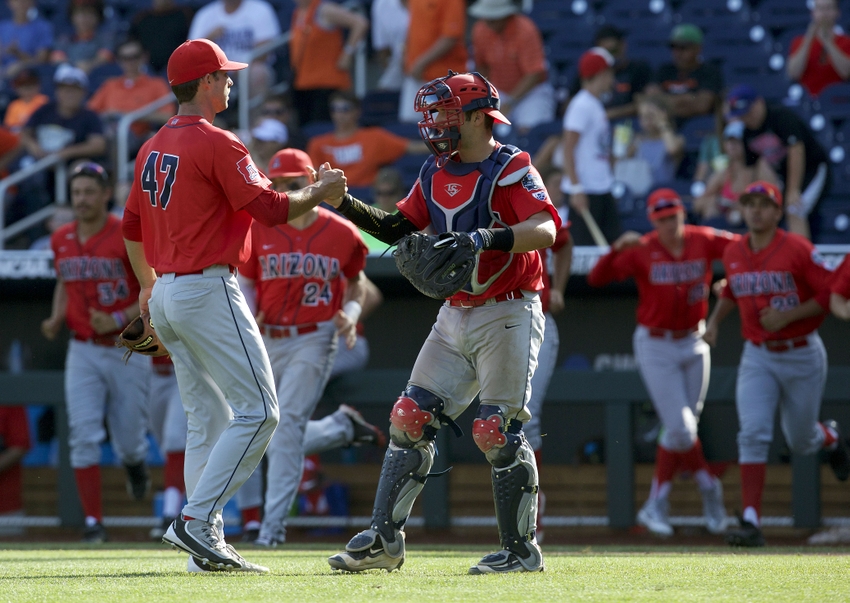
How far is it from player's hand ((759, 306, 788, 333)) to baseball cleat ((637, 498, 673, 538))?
140cm

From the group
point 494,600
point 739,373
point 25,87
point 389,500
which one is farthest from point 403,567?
point 25,87

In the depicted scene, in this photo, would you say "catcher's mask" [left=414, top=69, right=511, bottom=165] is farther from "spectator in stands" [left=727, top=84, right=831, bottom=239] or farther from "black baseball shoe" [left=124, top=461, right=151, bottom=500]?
"spectator in stands" [left=727, top=84, right=831, bottom=239]

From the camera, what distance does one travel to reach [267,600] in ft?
10.8

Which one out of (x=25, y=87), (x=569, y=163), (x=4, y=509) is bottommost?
(x=4, y=509)

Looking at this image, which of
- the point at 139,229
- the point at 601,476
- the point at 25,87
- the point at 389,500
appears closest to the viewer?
the point at 389,500

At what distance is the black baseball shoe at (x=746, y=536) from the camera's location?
6445 mm

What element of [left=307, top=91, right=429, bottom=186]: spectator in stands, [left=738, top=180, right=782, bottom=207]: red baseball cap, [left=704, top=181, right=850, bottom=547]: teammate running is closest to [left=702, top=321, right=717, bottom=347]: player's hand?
[left=704, top=181, right=850, bottom=547]: teammate running

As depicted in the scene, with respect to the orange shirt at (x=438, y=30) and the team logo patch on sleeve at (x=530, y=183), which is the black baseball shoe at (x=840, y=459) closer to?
the team logo patch on sleeve at (x=530, y=183)

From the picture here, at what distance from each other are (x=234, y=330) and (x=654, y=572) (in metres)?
1.82

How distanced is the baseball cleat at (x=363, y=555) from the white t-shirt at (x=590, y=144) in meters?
4.96

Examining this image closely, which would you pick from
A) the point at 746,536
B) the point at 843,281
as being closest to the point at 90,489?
the point at 746,536

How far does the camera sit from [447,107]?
411 cm

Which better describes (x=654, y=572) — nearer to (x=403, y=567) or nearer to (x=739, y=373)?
(x=403, y=567)

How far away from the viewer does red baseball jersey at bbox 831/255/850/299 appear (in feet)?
20.9
